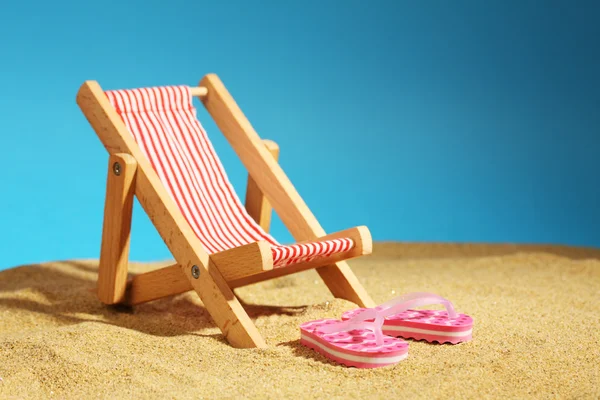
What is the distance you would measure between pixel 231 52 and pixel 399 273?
3655 mm

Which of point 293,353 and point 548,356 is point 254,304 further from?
point 548,356

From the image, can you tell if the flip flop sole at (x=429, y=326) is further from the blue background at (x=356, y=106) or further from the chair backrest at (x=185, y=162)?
the blue background at (x=356, y=106)

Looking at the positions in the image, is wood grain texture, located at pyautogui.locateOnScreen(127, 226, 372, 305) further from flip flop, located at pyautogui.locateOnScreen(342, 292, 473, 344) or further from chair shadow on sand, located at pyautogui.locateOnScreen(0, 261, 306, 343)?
→ flip flop, located at pyautogui.locateOnScreen(342, 292, 473, 344)

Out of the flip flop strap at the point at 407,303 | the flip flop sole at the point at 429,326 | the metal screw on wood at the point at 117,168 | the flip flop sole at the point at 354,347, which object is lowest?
the flip flop sole at the point at 429,326

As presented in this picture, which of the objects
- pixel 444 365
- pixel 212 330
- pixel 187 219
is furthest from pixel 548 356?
pixel 187 219

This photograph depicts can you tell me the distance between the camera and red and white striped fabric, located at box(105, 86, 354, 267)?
3.82 m

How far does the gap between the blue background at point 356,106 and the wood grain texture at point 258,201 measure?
3532mm

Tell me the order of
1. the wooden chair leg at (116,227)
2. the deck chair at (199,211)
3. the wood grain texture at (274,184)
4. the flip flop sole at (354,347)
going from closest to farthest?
1. the flip flop sole at (354,347)
2. the deck chair at (199,211)
3. the wooden chair leg at (116,227)
4. the wood grain texture at (274,184)

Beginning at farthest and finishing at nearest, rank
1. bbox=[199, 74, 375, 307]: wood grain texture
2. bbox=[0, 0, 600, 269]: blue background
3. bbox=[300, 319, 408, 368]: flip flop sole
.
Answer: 1. bbox=[0, 0, 600, 269]: blue background
2. bbox=[199, 74, 375, 307]: wood grain texture
3. bbox=[300, 319, 408, 368]: flip flop sole

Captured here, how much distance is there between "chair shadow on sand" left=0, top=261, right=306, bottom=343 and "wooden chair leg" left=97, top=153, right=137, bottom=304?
0.13m

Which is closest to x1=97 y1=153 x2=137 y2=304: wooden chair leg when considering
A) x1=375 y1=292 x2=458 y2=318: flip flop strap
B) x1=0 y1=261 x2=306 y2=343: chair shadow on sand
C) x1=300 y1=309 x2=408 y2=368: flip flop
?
x1=0 y1=261 x2=306 y2=343: chair shadow on sand

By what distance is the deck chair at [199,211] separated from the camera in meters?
3.34

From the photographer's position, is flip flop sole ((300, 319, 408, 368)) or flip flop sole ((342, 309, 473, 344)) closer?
flip flop sole ((300, 319, 408, 368))

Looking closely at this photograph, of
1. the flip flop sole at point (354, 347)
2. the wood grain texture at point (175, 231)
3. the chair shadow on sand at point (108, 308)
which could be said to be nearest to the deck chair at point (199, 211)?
the wood grain texture at point (175, 231)
